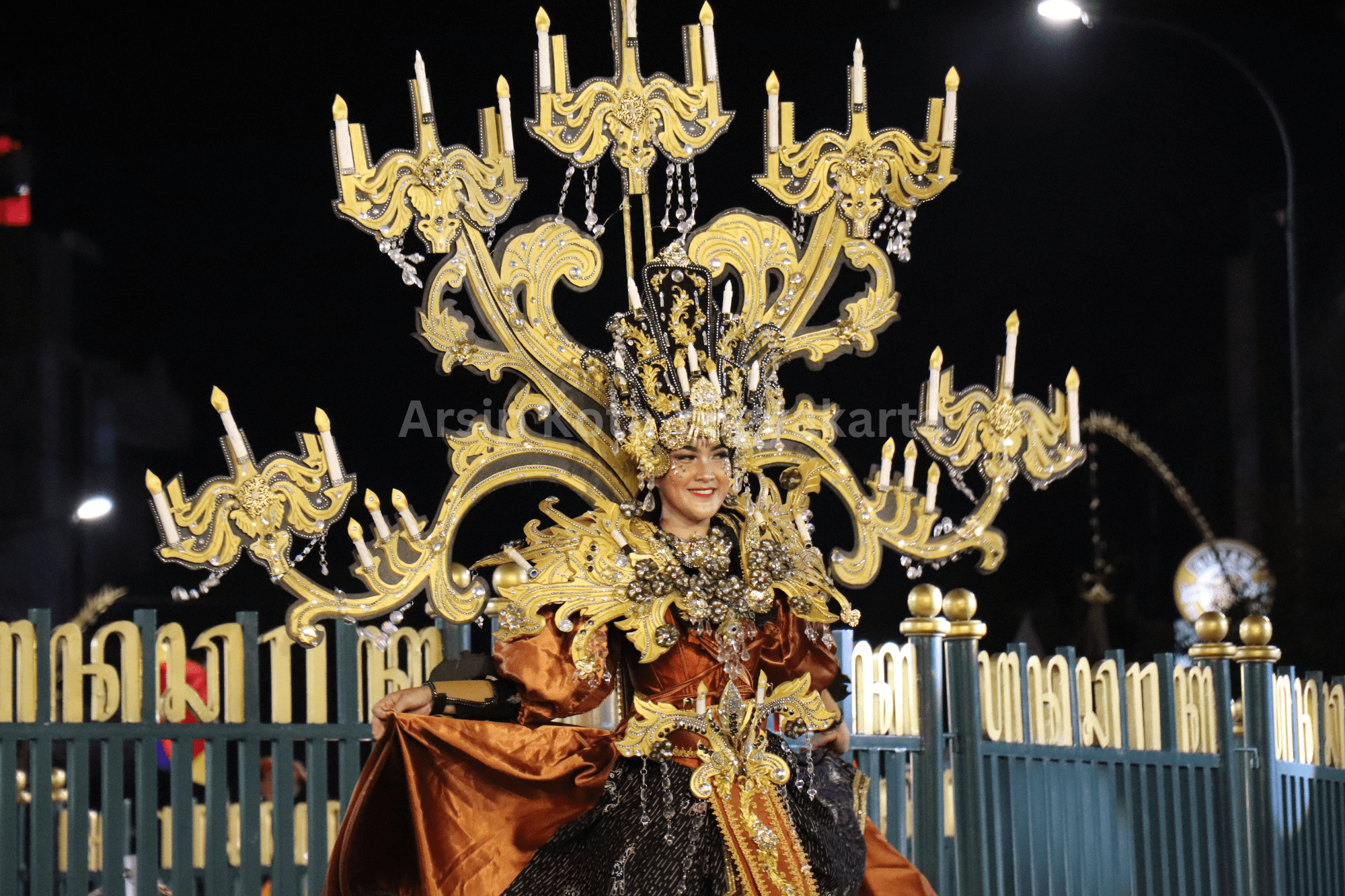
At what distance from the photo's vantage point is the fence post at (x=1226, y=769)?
12.4ft

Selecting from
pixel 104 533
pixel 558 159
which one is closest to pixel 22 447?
pixel 104 533

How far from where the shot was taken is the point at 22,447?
470cm

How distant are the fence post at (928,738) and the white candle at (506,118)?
1.29m

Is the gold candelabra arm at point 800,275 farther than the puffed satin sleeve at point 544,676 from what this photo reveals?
Yes

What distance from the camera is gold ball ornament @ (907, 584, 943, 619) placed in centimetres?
350

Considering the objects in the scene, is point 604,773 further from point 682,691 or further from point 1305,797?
point 1305,797

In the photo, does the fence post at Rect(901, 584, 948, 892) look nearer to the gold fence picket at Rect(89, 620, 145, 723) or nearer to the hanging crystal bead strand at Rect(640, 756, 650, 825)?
the hanging crystal bead strand at Rect(640, 756, 650, 825)

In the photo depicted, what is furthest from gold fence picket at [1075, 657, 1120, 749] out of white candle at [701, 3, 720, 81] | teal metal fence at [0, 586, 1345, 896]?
white candle at [701, 3, 720, 81]

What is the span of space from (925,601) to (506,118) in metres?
1.39

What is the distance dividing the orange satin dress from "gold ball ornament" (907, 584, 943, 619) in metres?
0.78

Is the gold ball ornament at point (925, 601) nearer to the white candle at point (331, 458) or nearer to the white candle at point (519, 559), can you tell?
the white candle at point (519, 559)

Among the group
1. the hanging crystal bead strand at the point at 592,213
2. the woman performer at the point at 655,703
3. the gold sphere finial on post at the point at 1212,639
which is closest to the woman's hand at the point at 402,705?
the woman performer at the point at 655,703

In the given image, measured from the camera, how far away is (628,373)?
2.90 meters

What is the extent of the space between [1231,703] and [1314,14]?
3.47 meters
